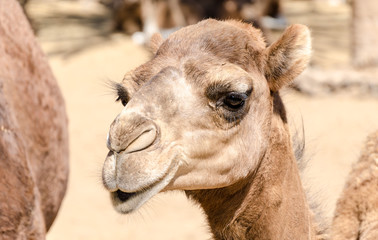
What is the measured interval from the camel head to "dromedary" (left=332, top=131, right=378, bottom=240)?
1.06 m

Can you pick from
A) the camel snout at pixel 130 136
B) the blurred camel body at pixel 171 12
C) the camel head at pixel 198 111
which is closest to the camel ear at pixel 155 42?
the camel head at pixel 198 111

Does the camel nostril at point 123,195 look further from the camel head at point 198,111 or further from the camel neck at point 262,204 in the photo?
the camel neck at point 262,204

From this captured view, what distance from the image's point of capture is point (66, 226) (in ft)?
24.2

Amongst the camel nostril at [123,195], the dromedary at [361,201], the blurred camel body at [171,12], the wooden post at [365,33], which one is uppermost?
the camel nostril at [123,195]

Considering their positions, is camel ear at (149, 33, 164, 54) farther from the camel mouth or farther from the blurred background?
the camel mouth

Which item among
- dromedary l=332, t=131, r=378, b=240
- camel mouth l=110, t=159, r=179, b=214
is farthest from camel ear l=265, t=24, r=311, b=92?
dromedary l=332, t=131, r=378, b=240

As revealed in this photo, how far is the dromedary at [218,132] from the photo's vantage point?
2.67 meters

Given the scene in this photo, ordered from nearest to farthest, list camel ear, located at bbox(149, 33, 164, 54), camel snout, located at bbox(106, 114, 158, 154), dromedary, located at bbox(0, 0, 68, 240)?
camel snout, located at bbox(106, 114, 158, 154) → dromedary, located at bbox(0, 0, 68, 240) → camel ear, located at bbox(149, 33, 164, 54)

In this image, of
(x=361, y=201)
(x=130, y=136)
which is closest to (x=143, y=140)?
(x=130, y=136)

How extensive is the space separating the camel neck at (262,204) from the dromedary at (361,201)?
759 mm

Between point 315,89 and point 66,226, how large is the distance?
18.7ft

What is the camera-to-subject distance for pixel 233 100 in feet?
9.46

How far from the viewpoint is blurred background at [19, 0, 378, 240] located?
730cm

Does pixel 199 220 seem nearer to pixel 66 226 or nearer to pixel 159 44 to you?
pixel 66 226
